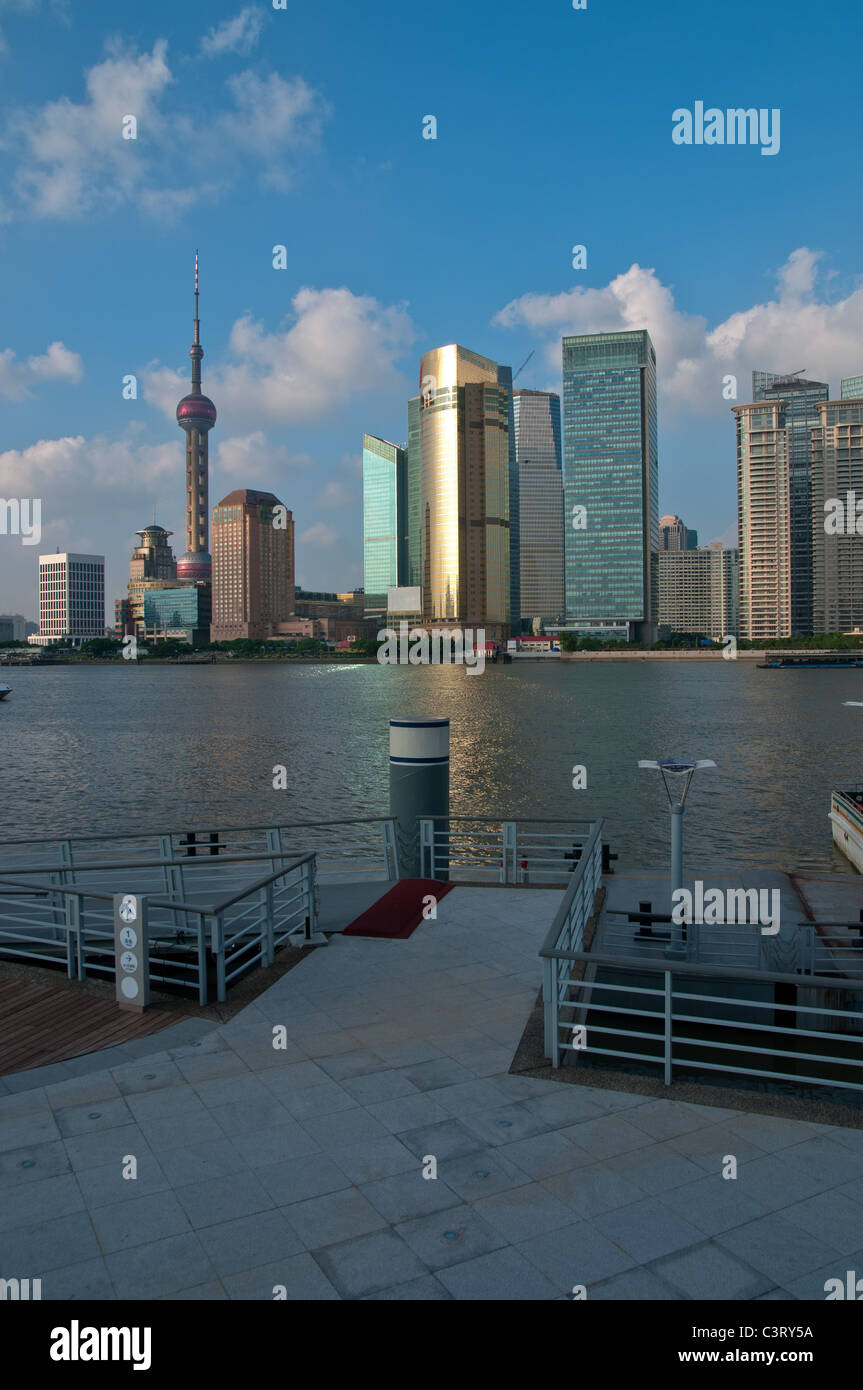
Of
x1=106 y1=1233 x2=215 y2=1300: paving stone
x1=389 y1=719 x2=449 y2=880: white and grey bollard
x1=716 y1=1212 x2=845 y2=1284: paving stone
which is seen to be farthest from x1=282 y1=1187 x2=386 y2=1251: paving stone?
x1=389 y1=719 x2=449 y2=880: white and grey bollard

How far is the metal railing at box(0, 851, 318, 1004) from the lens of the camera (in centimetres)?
936

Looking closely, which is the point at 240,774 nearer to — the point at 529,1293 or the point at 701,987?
the point at 701,987

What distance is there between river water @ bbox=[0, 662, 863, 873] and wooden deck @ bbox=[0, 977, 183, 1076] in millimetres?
20490

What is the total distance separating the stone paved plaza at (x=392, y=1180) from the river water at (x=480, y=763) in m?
20.8

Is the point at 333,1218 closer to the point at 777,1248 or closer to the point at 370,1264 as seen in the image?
the point at 370,1264

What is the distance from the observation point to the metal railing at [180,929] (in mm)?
9359

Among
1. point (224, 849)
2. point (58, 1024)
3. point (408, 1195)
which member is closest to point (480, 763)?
point (224, 849)

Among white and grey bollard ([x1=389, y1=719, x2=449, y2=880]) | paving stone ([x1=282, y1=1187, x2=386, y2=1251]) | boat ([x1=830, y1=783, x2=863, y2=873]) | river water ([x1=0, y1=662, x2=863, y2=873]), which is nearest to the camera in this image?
paving stone ([x1=282, y1=1187, x2=386, y2=1251])

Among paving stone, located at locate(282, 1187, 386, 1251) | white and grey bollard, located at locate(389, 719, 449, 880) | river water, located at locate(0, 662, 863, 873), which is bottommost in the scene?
river water, located at locate(0, 662, 863, 873)

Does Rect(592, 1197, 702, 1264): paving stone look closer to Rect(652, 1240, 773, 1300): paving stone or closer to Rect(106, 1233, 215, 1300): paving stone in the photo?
Rect(652, 1240, 773, 1300): paving stone

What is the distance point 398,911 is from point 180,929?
3.21 m

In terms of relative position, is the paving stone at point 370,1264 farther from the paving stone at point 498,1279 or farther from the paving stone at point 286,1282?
the paving stone at point 498,1279

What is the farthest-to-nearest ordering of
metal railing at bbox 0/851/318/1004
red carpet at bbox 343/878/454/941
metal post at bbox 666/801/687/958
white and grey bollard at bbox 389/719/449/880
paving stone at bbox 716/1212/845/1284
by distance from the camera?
white and grey bollard at bbox 389/719/449/880 → metal post at bbox 666/801/687/958 → red carpet at bbox 343/878/454/941 → metal railing at bbox 0/851/318/1004 → paving stone at bbox 716/1212/845/1284
